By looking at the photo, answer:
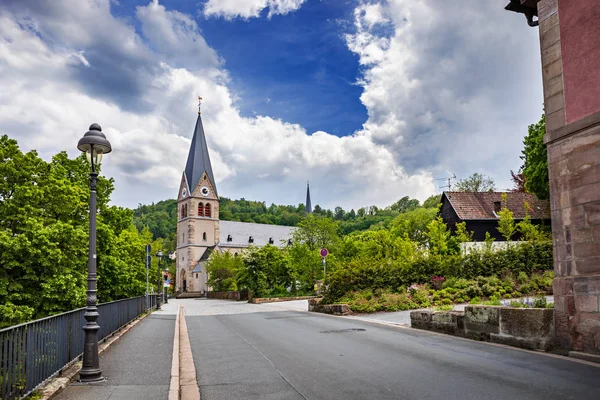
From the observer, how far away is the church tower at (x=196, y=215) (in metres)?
93.5

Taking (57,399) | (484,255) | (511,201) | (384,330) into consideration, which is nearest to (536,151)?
(511,201)

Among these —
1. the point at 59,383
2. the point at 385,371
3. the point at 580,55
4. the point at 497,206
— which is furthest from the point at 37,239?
the point at 497,206

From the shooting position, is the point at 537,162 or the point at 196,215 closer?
the point at 537,162

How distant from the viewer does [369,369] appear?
8.45m

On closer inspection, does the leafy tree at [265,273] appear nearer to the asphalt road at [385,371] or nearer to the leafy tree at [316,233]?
the leafy tree at [316,233]

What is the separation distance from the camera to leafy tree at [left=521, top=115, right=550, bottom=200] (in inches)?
1371

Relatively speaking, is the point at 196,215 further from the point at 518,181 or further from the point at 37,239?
the point at 37,239

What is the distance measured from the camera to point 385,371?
8234 mm

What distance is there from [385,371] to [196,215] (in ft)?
296

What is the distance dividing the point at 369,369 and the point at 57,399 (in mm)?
4775

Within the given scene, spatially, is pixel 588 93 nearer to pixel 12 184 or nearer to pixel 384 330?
pixel 384 330

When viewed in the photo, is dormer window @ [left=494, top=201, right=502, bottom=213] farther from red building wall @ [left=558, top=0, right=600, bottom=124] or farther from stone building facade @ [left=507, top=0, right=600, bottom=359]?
red building wall @ [left=558, top=0, right=600, bottom=124]

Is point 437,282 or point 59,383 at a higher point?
point 437,282

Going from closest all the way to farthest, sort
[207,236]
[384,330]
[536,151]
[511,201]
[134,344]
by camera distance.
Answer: [134,344], [384,330], [536,151], [511,201], [207,236]
